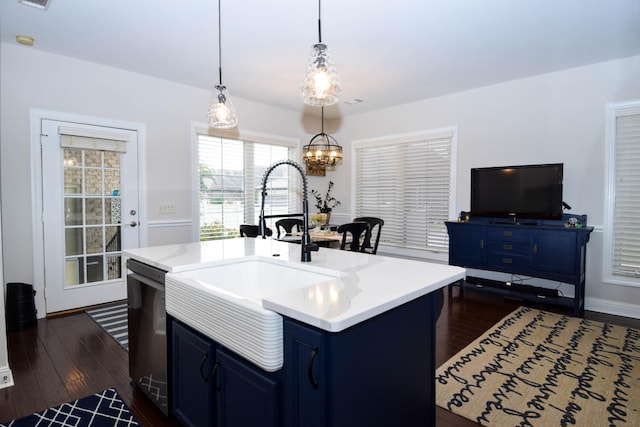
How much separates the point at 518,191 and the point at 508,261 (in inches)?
32.4

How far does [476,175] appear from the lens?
438cm

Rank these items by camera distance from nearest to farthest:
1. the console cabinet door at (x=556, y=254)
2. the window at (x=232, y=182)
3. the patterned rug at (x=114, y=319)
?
the patterned rug at (x=114, y=319)
the console cabinet door at (x=556, y=254)
the window at (x=232, y=182)

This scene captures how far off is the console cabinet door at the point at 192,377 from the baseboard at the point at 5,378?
1424 mm

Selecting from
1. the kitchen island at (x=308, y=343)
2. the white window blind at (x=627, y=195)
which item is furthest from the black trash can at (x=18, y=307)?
the white window blind at (x=627, y=195)

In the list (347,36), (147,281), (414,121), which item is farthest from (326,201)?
(147,281)

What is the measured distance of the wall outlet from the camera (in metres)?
4.43

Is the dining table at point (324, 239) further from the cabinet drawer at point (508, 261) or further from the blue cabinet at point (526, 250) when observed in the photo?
the cabinet drawer at point (508, 261)

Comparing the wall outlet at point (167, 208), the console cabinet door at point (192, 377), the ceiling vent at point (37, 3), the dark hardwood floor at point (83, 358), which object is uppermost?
the ceiling vent at point (37, 3)

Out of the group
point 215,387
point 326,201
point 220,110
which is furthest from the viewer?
point 326,201

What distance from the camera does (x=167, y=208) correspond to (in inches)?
177

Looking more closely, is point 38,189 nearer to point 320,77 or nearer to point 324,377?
point 320,77

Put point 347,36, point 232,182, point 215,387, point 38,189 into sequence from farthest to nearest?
point 232,182 < point 38,189 < point 347,36 < point 215,387

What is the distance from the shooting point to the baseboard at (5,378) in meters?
2.35

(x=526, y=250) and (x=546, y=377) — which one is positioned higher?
→ (x=526, y=250)
